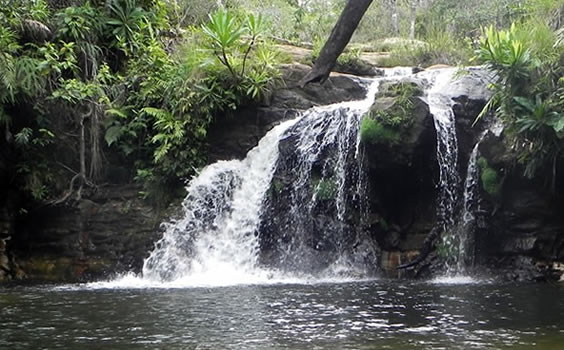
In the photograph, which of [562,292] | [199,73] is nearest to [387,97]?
[199,73]

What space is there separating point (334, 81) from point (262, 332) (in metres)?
8.42

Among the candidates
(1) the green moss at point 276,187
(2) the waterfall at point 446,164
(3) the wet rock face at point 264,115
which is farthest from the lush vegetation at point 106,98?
(2) the waterfall at point 446,164

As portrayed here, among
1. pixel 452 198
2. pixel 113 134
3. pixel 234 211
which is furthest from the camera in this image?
pixel 113 134

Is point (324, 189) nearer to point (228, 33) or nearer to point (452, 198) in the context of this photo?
point (452, 198)

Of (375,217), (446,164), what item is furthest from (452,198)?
(375,217)

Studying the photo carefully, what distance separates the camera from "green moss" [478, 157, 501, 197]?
35.4 feet

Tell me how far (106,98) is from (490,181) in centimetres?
685

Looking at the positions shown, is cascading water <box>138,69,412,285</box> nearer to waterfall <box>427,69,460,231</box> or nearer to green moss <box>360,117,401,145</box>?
green moss <box>360,117,401,145</box>

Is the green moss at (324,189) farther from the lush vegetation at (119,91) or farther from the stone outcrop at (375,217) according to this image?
the lush vegetation at (119,91)

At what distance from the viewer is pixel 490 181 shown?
10844 mm

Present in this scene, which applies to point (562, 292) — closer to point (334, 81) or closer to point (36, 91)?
point (334, 81)

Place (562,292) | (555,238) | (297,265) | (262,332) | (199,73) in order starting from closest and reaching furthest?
(262,332), (562,292), (555,238), (297,265), (199,73)

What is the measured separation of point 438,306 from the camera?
7.22m

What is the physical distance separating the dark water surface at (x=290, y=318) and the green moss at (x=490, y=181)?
2.02m
